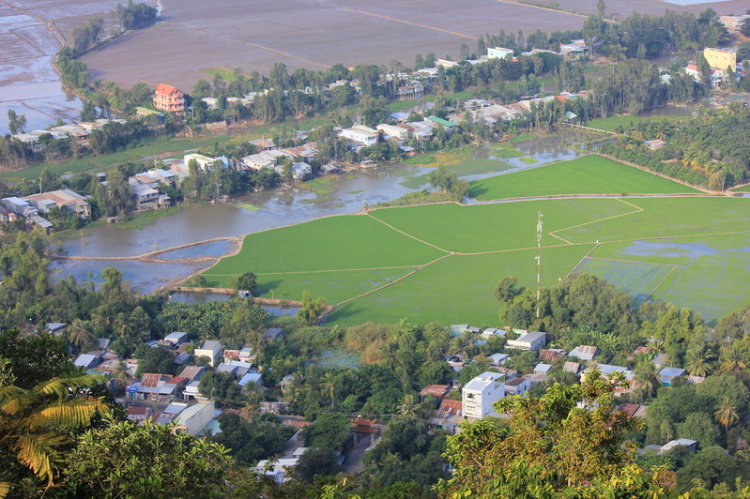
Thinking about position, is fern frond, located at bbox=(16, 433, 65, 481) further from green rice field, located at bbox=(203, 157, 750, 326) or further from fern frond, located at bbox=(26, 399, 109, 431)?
green rice field, located at bbox=(203, 157, 750, 326)

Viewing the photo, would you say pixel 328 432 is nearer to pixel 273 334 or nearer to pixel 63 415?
pixel 273 334

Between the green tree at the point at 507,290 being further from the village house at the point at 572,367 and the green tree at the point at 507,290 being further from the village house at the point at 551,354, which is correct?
the village house at the point at 572,367

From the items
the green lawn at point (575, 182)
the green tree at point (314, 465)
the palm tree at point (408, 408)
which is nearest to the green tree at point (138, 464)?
the green tree at point (314, 465)

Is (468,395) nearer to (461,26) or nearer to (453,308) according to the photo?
(453,308)

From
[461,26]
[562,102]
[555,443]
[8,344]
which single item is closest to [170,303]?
[8,344]

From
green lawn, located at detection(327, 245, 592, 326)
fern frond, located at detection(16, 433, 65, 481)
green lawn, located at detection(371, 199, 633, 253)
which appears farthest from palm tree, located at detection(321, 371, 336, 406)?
fern frond, located at detection(16, 433, 65, 481)

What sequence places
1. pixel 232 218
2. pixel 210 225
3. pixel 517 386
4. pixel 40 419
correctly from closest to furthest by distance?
pixel 40 419 < pixel 517 386 < pixel 210 225 < pixel 232 218

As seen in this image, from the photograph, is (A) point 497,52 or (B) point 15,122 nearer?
(B) point 15,122

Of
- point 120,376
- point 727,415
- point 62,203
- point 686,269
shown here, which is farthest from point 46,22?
point 727,415
